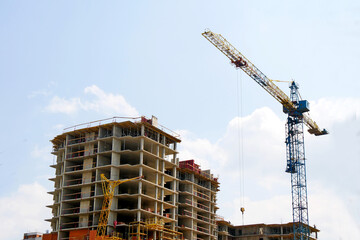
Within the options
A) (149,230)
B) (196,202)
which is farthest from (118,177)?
(196,202)

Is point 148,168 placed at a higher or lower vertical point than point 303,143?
lower

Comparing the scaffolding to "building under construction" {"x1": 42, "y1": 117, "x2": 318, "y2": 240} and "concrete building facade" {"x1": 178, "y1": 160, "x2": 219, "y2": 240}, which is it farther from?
"concrete building facade" {"x1": 178, "y1": 160, "x2": 219, "y2": 240}

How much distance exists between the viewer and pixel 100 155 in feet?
316

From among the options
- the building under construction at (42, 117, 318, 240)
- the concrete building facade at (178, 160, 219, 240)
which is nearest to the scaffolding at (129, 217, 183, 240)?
the building under construction at (42, 117, 318, 240)

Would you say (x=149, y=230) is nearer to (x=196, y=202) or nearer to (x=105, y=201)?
(x=105, y=201)

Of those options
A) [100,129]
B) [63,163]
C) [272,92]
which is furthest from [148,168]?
[272,92]

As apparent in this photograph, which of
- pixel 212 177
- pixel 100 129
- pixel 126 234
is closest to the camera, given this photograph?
pixel 126 234

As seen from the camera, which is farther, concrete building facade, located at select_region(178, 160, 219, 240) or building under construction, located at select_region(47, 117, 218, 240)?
concrete building facade, located at select_region(178, 160, 219, 240)

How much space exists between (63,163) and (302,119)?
65.5 meters

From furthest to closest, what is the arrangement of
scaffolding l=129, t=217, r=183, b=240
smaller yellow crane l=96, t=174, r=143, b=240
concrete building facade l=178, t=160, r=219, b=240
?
concrete building facade l=178, t=160, r=219, b=240 → scaffolding l=129, t=217, r=183, b=240 → smaller yellow crane l=96, t=174, r=143, b=240

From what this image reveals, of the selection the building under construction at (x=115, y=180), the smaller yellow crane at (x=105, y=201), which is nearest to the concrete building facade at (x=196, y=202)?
the building under construction at (x=115, y=180)

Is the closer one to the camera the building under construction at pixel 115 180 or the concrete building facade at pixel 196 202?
the building under construction at pixel 115 180

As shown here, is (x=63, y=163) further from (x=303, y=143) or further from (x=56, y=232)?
(x=303, y=143)

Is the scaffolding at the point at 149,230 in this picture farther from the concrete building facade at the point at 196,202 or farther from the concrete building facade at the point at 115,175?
the concrete building facade at the point at 196,202
